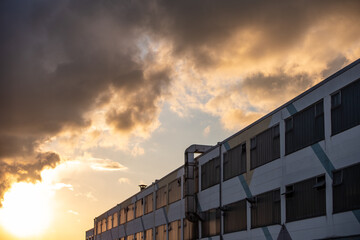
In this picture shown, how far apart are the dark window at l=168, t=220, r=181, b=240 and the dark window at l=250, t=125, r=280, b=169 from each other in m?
17.6

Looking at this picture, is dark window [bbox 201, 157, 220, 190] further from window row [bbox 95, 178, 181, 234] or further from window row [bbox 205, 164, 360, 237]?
window row [bbox 95, 178, 181, 234]

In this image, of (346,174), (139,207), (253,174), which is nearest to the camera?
(346,174)

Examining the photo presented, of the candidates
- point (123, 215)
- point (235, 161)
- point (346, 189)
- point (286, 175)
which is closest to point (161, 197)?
point (123, 215)

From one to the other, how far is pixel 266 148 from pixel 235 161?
5123mm

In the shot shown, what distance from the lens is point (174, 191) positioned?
55.5m

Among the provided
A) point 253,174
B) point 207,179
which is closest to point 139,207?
point 207,179

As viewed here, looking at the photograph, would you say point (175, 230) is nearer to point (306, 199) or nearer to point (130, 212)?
point (130, 212)

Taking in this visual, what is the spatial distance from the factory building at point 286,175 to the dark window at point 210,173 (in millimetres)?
79

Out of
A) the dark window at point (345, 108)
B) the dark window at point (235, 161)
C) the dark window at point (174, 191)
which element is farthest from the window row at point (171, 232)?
the dark window at point (345, 108)

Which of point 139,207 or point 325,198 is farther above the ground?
point 139,207

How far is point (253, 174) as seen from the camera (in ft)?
122

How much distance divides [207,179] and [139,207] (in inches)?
1046

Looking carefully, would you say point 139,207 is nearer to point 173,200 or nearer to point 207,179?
point 173,200

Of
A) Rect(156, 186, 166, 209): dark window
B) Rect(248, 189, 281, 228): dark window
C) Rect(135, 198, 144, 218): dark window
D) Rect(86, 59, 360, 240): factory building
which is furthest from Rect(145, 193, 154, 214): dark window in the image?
Rect(248, 189, 281, 228): dark window
